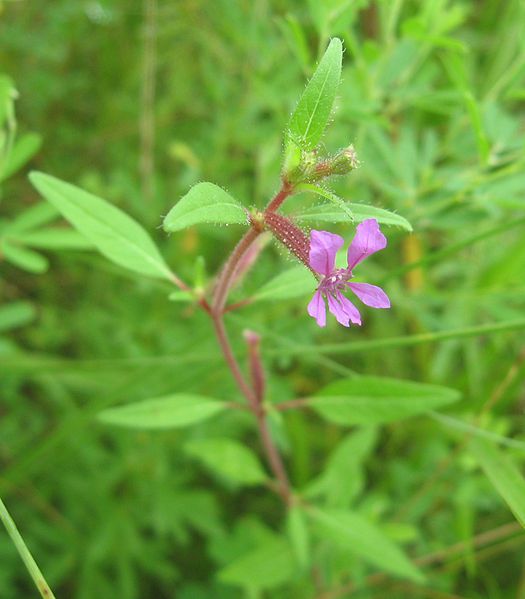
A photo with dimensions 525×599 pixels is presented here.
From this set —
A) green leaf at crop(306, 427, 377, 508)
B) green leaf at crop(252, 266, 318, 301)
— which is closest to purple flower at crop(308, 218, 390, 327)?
green leaf at crop(252, 266, 318, 301)

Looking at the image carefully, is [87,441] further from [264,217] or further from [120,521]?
[264,217]

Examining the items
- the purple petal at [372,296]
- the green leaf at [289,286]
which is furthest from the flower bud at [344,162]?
the green leaf at [289,286]

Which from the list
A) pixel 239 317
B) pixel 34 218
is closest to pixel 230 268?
pixel 239 317

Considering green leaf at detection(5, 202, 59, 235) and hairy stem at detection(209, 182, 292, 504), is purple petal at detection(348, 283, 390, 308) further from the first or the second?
green leaf at detection(5, 202, 59, 235)

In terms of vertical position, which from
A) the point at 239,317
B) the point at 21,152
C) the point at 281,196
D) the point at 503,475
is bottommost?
the point at 503,475

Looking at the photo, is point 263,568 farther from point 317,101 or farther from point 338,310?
point 317,101

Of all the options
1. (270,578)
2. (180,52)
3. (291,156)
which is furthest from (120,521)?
(180,52)

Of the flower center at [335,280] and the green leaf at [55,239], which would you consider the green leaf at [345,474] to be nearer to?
the green leaf at [55,239]

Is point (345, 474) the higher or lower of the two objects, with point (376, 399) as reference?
lower
